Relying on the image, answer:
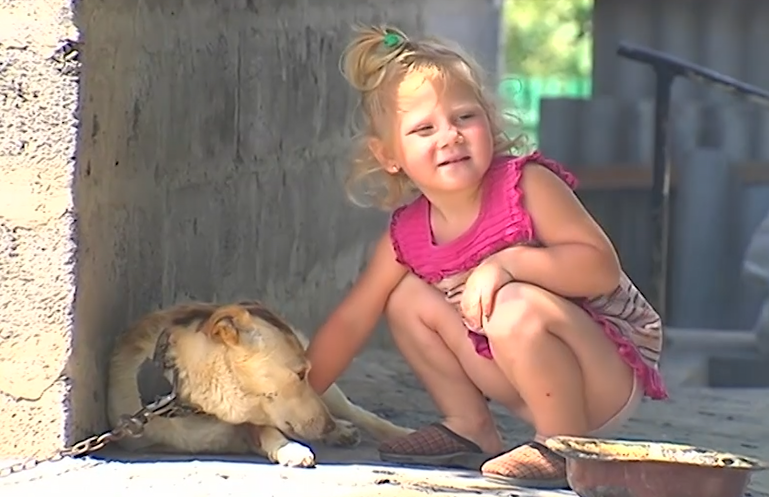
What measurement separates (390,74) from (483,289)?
0.53 metres

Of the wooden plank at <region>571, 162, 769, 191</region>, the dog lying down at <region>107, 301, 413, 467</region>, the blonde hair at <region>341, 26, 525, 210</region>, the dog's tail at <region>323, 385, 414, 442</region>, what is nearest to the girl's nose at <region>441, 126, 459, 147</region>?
the blonde hair at <region>341, 26, 525, 210</region>

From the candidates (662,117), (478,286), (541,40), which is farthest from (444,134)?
(541,40)

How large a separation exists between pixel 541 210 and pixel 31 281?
1054mm

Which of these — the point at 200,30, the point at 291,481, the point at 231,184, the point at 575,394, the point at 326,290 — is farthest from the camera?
the point at 326,290

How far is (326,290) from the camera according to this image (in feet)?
19.3

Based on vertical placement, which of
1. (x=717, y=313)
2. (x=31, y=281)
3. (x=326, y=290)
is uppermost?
(x=31, y=281)

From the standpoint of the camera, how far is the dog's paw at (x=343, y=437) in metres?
4.04

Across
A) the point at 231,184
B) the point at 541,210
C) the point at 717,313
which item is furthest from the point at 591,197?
the point at 541,210

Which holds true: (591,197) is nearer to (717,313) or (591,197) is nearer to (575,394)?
(717,313)

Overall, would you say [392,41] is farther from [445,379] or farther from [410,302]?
[445,379]

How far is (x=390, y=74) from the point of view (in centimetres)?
383

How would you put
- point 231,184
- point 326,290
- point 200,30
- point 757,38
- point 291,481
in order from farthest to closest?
point 757,38 → point 326,290 → point 231,184 → point 200,30 → point 291,481

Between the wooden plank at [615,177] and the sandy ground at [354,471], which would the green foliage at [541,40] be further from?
the sandy ground at [354,471]

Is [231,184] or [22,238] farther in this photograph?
[231,184]
